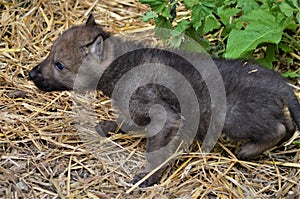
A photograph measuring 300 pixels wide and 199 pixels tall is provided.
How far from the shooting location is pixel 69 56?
546 cm

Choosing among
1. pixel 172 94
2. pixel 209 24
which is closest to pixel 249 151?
pixel 172 94

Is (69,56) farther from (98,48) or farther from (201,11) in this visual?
(201,11)

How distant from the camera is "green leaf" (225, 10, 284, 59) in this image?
18.0 ft

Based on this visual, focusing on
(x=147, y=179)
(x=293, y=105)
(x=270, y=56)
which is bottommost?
(x=147, y=179)

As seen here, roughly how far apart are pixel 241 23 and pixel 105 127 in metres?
1.56

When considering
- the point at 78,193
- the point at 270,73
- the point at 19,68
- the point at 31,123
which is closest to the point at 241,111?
the point at 270,73

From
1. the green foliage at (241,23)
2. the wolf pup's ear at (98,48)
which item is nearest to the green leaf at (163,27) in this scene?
the green foliage at (241,23)

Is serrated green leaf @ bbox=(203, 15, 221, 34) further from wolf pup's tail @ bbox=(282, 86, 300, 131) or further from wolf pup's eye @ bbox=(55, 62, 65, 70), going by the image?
wolf pup's eye @ bbox=(55, 62, 65, 70)

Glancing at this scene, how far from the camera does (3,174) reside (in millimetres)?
5059

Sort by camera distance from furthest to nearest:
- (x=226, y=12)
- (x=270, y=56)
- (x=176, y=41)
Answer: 1. (x=270, y=56)
2. (x=226, y=12)
3. (x=176, y=41)

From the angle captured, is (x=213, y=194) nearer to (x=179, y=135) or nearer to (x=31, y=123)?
(x=179, y=135)

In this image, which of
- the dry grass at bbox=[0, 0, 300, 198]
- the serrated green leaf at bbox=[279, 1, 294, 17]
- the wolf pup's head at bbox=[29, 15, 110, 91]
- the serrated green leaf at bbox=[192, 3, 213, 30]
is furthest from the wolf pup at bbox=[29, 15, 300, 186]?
the serrated green leaf at bbox=[279, 1, 294, 17]

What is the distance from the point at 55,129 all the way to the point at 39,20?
1.77 m

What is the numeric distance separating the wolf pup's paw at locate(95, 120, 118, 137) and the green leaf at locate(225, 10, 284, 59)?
1.15 m
